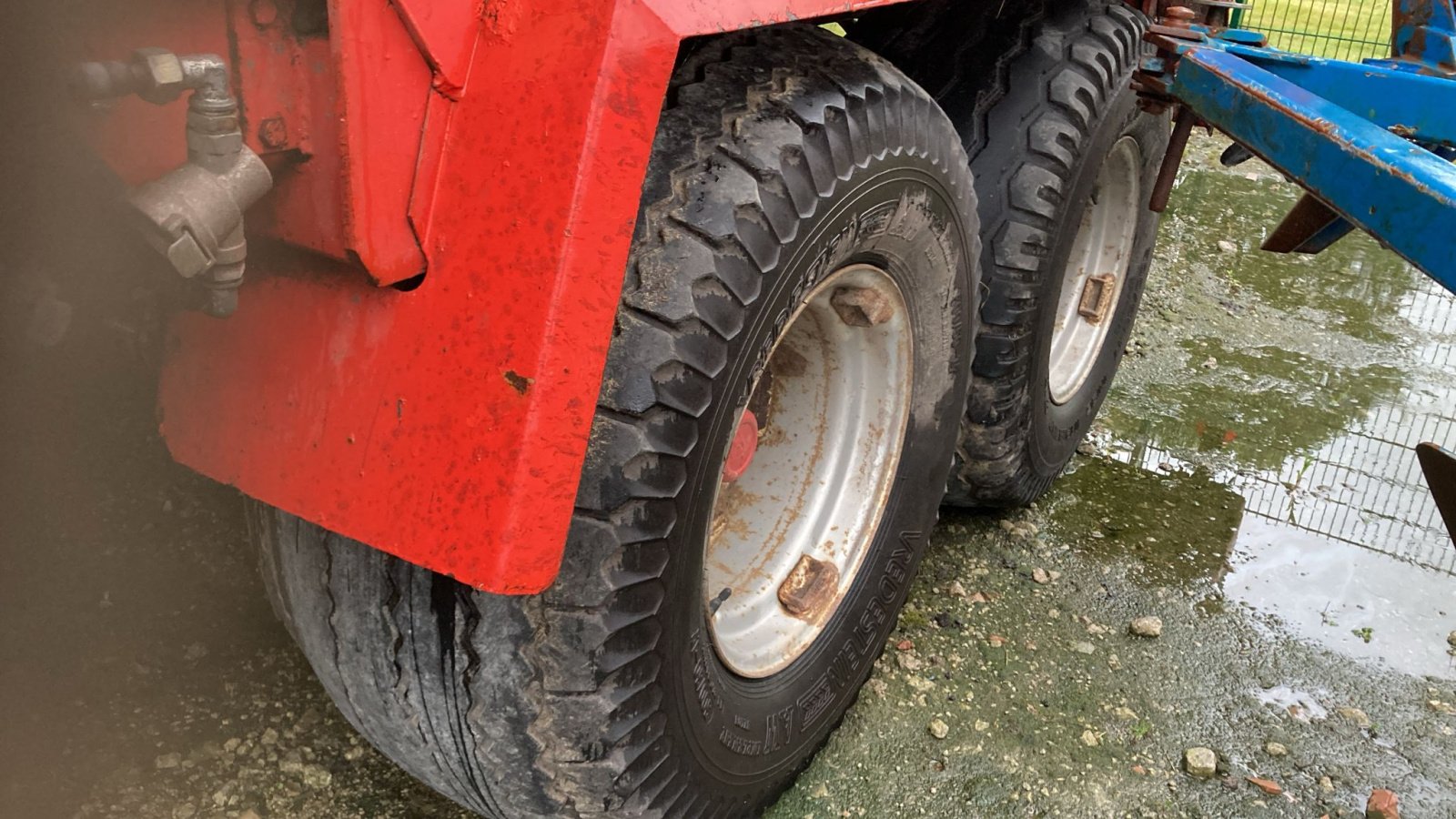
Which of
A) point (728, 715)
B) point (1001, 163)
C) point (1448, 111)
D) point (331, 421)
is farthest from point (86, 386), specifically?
point (1448, 111)

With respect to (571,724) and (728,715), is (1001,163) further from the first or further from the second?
(571,724)

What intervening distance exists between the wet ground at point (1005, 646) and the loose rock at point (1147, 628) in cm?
2

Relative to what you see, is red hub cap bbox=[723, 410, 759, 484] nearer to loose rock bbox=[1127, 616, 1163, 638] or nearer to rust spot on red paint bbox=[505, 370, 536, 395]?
rust spot on red paint bbox=[505, 370, 536, 395]

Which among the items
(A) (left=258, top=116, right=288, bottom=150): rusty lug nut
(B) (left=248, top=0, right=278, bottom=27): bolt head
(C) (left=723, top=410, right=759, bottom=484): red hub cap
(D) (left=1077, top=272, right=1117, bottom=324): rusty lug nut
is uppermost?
(B) (left=248, top=0, right=278, bottom=27): bolt head

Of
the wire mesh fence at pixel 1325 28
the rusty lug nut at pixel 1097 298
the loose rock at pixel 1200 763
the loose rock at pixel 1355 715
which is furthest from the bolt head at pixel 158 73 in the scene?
the wire mesh fence at pixel 1325 28

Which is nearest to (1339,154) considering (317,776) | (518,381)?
(518,381)

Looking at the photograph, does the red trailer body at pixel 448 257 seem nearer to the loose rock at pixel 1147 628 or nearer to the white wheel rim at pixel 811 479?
the white wheel rim at pixel 811 479

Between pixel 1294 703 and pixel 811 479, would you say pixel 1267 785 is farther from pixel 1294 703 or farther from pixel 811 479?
pixel 811 479

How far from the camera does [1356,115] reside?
2166mm

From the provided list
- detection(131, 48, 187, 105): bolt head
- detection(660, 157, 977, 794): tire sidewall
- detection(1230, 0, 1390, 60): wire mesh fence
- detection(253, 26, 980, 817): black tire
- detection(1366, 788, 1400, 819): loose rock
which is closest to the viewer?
detection(131, 48, 187, 105): bolt head

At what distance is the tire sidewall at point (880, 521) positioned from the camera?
1400 millimetres

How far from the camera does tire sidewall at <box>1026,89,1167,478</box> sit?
250cm

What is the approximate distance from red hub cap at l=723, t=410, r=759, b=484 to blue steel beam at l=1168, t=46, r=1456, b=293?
1027 millimetres

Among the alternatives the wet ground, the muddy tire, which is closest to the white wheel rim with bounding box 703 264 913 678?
the wet ground
